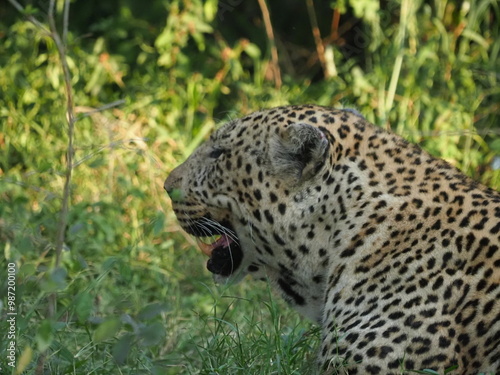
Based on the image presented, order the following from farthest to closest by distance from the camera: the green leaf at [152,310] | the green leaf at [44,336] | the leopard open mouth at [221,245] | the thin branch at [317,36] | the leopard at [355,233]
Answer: the thin branch at [317,36] → the leopard open mouth at [221,245] → the leopard at [355,233] → the green leaf at [152,310] → the green leaf at [44,336]

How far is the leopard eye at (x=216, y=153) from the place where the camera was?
15.5ft

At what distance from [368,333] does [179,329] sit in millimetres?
1797

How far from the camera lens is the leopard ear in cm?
421

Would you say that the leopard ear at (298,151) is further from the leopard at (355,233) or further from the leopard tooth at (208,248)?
the leopard tooth at (208,248)

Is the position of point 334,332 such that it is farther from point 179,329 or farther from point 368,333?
point 179,329

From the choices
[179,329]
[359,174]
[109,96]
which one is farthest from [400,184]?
[109,96]

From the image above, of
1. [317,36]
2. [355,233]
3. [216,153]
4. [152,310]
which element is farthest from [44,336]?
[317,36]

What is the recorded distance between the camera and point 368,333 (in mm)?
3855

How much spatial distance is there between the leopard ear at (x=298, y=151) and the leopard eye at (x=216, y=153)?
40cm

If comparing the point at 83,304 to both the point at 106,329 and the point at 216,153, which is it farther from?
the point at 216,153

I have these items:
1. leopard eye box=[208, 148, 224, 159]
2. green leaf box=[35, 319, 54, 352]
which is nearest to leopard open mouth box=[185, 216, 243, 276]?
leopard eye box=[208, 148, 224, 159]

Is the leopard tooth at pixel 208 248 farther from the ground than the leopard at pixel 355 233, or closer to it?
closer to it

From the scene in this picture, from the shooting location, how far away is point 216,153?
187 inches

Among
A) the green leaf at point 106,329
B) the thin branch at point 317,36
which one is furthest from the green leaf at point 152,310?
the thin branch at point 317,36
